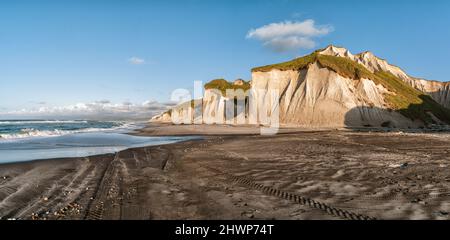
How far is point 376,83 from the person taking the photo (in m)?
50.1

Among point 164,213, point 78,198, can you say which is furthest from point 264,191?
point 78,198

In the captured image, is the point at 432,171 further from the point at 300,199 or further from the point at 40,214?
the point at 40,214

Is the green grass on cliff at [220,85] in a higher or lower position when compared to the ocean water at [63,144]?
higher

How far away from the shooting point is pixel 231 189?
7.13m

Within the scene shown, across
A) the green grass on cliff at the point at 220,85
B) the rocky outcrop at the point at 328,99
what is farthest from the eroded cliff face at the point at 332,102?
the green grass on cliff at the point at 220,85

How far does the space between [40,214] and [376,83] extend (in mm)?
53497

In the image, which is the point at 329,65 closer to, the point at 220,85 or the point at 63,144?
the point at 220,85

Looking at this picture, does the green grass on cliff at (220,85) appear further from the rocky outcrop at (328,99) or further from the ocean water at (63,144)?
the ocean water at (63,144)
